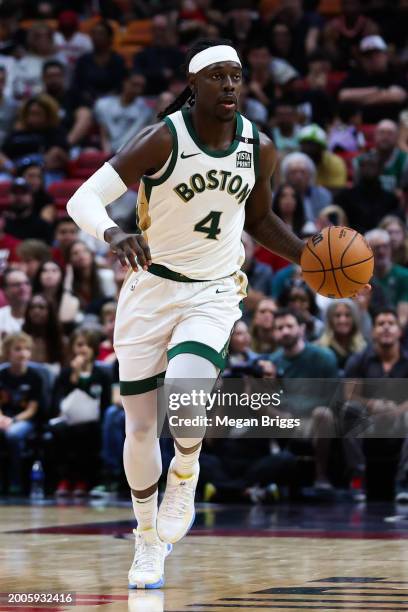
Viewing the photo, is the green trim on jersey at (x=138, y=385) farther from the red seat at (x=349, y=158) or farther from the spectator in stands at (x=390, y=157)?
the red seat at (x=349, y=158)

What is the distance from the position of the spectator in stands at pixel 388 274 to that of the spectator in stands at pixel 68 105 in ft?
19.3

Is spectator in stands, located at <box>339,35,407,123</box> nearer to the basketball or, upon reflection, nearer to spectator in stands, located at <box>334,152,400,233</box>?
spectator in stands, located at <box>334,152,400,233</box>

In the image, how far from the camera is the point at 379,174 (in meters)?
13.4

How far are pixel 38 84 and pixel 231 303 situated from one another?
1246 centimetres

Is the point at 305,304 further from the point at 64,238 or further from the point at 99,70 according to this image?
the point at 99,70

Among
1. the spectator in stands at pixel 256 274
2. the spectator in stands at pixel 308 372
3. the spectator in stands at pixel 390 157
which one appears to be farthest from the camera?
the spectator in stands at pixel 390 157

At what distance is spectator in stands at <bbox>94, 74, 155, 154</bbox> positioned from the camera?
15.8 metres

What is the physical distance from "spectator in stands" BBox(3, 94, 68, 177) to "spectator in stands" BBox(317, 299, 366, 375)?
228 inches

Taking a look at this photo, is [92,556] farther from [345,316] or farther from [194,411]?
[345,316]

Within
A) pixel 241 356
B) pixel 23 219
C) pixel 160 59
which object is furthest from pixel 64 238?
pixel 160 59

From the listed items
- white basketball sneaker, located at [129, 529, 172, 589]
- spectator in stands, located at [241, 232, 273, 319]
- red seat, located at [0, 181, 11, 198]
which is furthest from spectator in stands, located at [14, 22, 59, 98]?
white basketball sneaker, located at [129, 529, 172, 589]

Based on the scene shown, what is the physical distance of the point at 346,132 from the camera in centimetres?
1491

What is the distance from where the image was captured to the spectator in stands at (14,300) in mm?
12211

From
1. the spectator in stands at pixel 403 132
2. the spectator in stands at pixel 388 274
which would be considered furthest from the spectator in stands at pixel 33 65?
the spectator in stands at pixel 388 274
